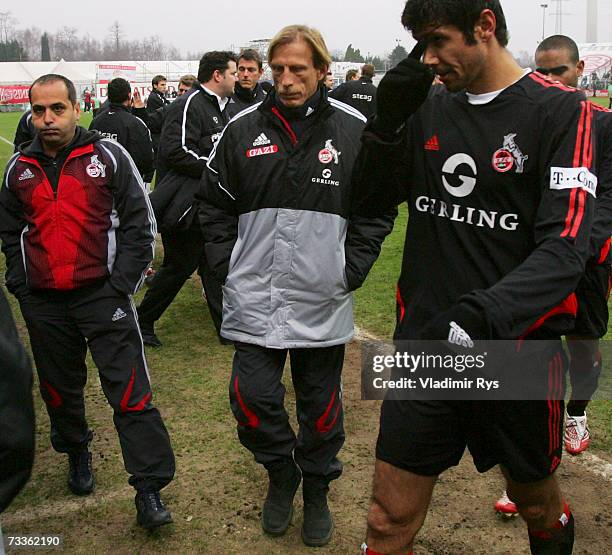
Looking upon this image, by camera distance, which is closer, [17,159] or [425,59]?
[425,59]

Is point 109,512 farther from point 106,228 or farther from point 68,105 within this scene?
point 68,105

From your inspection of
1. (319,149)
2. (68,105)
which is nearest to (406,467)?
(319,149)

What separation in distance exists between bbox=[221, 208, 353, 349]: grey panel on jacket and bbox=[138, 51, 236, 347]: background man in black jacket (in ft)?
7.93

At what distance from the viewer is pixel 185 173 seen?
6.04 m

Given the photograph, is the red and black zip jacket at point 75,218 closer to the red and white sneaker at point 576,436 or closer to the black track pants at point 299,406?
the black track pants at point 299,406

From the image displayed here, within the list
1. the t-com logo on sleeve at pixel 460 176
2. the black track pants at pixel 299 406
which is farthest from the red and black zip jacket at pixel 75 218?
the t-com logo on sleeve at pixel 460 176

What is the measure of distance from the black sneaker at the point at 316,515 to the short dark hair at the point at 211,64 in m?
3.50

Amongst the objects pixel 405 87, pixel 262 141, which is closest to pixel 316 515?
pixel 262 141

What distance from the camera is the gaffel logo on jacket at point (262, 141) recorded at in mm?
3533

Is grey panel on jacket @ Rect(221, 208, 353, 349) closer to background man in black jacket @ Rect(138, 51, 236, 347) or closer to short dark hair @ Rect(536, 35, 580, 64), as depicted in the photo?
short dark hair @ Rect(536, 35, 580, 64)

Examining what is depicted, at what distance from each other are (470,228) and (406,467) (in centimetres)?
84

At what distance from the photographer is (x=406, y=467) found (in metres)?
2.64

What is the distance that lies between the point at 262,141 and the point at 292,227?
0.42m

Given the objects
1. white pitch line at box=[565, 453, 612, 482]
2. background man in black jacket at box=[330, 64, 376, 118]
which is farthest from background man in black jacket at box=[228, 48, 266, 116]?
white pitch line at box=[565, 453, 612, 482]
